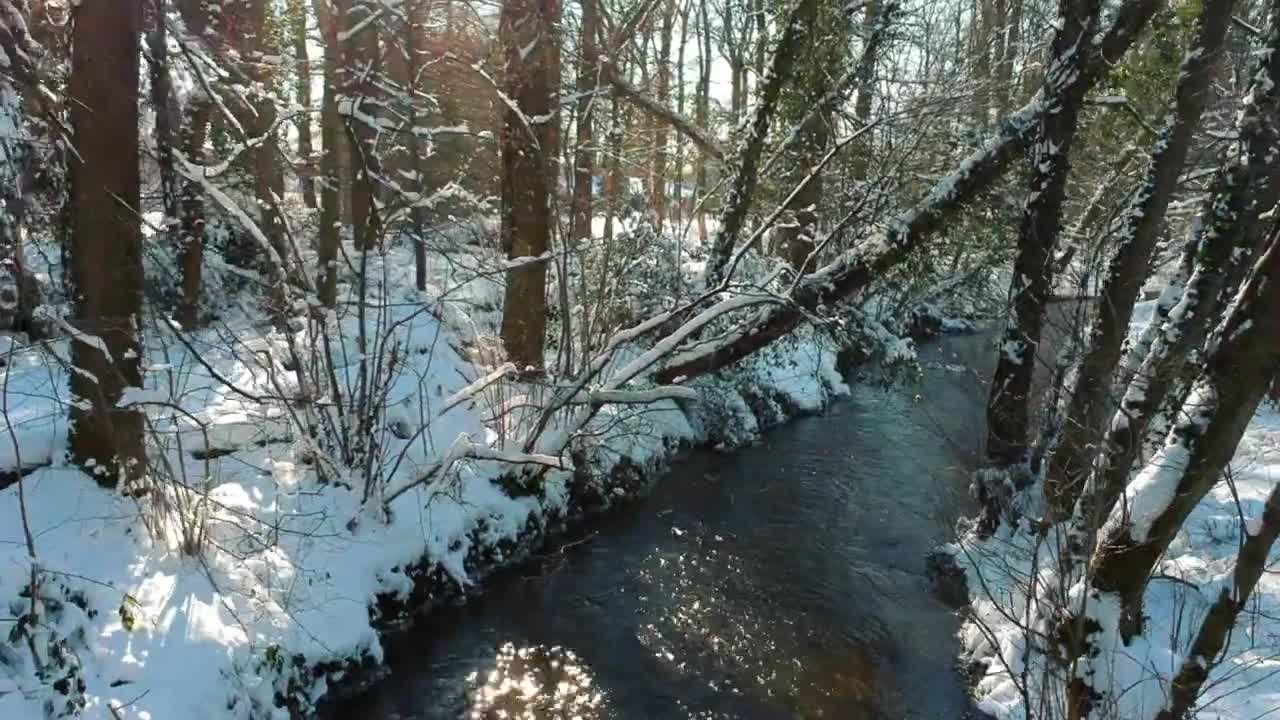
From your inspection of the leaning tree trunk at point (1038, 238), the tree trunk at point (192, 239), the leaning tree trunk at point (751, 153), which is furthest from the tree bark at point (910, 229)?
the tree trunk at point (192, 239)

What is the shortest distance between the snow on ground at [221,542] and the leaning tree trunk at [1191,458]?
4753mm

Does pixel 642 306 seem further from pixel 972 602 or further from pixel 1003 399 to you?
pixel 972 602

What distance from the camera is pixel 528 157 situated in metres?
8.48

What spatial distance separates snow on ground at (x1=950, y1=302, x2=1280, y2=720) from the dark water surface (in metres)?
0.43

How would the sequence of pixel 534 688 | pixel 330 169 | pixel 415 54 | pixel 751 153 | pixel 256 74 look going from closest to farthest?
pixel 534 688, pixel 330 169, pixel 256 74, pixel 415 54, pixel 751 153

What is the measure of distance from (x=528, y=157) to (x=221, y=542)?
16.1 ft

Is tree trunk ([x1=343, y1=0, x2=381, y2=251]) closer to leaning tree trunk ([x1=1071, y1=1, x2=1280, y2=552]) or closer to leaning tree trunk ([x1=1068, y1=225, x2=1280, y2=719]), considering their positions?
leaning tree trunk ([x1=1068, y1=225, x2=1280, y2=719])

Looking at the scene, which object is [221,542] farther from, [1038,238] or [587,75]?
[1038,238]

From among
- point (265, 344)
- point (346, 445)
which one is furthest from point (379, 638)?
point (265, 344)

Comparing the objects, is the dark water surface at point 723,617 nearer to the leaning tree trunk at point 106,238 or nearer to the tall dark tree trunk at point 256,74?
the leaning tree trunk at point 106,238

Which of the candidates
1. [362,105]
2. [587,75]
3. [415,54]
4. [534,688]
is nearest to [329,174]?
[415,54]

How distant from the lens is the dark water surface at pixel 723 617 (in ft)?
19.2

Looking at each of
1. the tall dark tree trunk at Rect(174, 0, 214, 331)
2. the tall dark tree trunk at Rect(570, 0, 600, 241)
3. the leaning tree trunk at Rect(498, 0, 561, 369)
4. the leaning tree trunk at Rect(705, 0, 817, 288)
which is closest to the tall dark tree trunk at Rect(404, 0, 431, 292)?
the leaning tree trunk at Rect(498, 0, 561, 369)

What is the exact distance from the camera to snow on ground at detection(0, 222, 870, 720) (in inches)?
173
